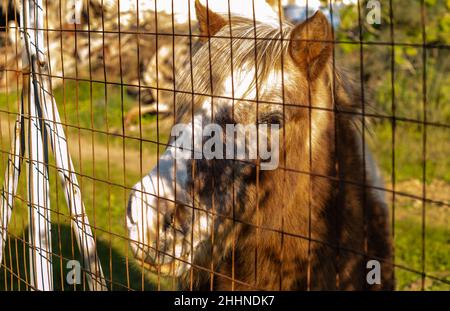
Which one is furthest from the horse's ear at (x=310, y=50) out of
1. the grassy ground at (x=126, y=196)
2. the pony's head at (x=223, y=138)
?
the grassy ground at (x=126, y=196)

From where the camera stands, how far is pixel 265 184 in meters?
2.67

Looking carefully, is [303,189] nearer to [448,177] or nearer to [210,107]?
[210,107]

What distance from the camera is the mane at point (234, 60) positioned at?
267cm

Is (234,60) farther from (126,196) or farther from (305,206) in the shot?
(126,196)

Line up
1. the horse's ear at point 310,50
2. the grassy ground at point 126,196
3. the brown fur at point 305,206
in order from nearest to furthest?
the horse's ear at point 310,50 < the brown fur at point 305,206 < the grassy ground at point 126,196

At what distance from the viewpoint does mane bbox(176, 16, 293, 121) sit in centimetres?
267

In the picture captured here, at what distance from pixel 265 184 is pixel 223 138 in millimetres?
286

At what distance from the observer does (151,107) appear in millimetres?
10055

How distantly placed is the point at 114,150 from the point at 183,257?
673cm

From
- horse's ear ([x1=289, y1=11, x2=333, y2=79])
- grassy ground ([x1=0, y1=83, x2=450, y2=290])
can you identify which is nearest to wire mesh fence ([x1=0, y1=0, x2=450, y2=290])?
horse's ear ([x1=289, y1=11, x2=333, y2=79])

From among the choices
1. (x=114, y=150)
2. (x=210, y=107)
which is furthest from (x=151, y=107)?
(x=210, y=107)

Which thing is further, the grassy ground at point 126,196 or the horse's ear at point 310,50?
the grassy ground at point 126,196

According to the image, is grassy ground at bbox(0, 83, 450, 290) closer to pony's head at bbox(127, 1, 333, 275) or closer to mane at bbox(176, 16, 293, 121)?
mane at bbox(176, 16, 293, 121)

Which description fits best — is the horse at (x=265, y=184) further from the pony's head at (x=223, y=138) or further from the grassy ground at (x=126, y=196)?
the grassy ground at (x=126, y=196)
